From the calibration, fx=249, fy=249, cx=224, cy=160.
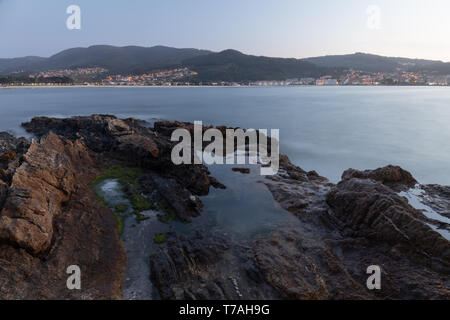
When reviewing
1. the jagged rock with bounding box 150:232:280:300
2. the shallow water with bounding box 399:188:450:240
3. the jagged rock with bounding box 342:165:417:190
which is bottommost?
the jagged rock with bounding box 150:232:280:300

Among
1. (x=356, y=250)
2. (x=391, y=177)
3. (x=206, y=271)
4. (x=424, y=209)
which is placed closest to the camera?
(x=206, y=271)

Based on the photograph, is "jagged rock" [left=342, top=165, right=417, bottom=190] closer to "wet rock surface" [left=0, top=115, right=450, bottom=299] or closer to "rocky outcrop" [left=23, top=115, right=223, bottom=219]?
"wet rock surface" [left=0, top=115, right=450, bottom=299]

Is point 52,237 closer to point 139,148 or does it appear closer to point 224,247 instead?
point 224,247

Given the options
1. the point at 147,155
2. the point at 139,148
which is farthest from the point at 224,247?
the point at 139,148

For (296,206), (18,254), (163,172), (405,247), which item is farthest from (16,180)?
(405,247)

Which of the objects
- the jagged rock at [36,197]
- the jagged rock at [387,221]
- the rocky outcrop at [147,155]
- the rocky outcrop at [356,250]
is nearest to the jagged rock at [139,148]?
the rocky outcrop at [147,155]

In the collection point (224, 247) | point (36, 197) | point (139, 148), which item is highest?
point (139, 148)

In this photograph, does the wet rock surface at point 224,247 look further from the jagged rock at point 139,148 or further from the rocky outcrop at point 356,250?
the jagged rock at point 139,148

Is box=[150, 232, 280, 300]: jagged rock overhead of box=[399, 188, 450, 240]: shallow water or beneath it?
beneath

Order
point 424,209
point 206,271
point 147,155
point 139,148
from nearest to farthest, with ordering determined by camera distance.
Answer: point 206,271 → point 424,209 → point 147,155 → point 139,148

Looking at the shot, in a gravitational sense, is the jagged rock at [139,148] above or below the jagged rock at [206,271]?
above

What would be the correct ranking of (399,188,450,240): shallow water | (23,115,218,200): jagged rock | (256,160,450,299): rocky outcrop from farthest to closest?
(23,115,218,200): jagged rock, (399,188,450,240): shallow water, (256,160,450,299): rocky outcrop

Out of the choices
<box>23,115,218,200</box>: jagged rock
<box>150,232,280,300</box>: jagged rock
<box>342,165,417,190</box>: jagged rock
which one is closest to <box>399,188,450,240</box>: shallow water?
<box>342,165,417,190</box>: jagged rock
